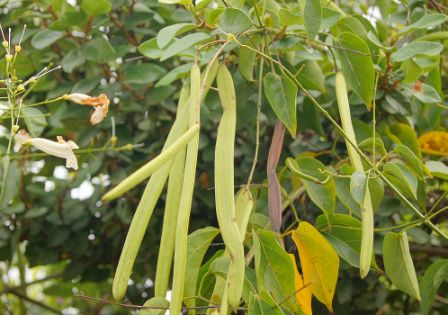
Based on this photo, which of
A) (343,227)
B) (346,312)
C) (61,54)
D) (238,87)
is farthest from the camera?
(61,54)

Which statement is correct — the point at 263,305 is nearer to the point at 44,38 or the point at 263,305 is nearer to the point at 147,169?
the point at 147,169

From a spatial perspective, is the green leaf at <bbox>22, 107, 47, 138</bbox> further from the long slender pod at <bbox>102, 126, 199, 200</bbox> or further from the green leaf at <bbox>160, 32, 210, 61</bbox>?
the long slender pod at <bbox>102, 126, 199, 200</bbox>

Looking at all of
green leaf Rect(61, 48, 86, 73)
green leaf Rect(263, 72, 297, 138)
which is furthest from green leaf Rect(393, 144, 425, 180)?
green leaf Rect(61, 48, 86, 73)

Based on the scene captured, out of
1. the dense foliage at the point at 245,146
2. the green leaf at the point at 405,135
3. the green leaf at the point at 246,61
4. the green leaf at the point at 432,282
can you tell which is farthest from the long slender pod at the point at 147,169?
the green leaf at the point at 405,135

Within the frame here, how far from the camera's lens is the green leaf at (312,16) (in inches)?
29.8

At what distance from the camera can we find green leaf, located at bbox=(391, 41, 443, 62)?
2.77 ft

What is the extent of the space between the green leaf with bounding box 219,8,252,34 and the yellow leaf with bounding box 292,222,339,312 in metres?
0.20

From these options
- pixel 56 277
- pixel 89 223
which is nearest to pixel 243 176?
pixel 89 223

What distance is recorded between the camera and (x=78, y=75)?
125 cm

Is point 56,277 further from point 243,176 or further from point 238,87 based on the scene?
point 238,87

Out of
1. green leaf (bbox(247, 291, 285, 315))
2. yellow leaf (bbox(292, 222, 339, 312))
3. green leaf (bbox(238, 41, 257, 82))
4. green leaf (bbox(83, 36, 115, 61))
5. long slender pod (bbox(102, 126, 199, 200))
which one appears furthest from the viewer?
green leaf (bbox(83, 36, 115, 61))

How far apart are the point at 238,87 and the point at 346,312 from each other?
1.14ft

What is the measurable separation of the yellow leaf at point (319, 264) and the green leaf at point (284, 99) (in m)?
0.10

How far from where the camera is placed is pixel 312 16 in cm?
76
